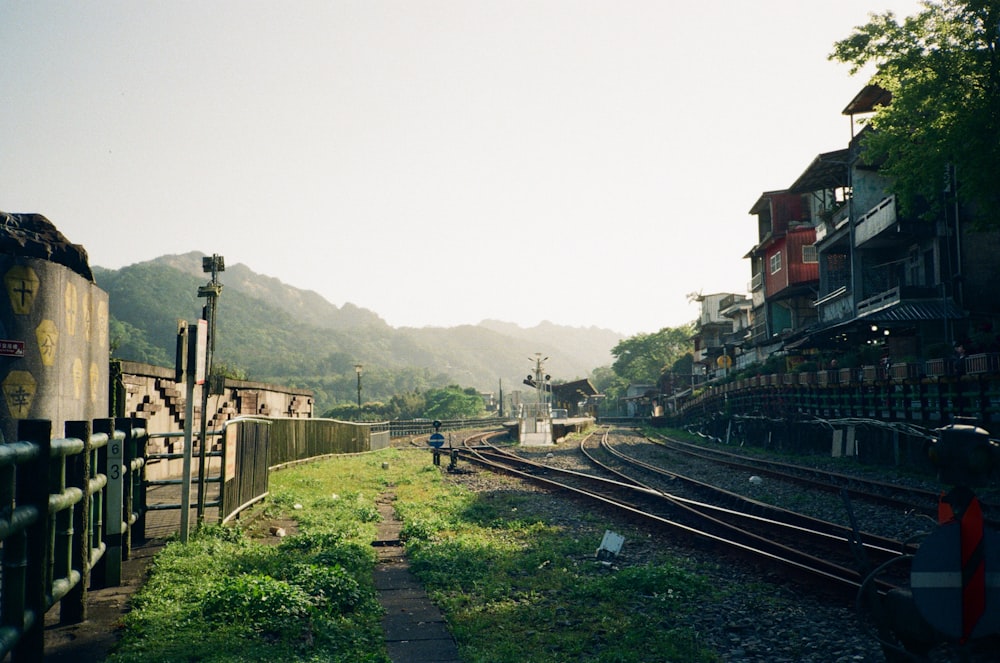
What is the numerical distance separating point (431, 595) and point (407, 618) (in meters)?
0.72

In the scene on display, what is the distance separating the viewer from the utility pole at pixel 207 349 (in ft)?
28.2

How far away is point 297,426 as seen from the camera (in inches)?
802

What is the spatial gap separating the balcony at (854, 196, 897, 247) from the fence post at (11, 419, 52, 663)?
2901 cm

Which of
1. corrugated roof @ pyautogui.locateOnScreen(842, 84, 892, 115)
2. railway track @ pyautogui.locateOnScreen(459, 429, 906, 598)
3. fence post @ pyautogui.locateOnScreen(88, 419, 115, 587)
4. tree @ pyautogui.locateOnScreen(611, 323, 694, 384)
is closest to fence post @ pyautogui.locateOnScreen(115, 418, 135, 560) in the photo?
fence post @ pyautogui.locateOnScreen(88, 419, 115, 587)

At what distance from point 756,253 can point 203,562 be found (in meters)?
47.3

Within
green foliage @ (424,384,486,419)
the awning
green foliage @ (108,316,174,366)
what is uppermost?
green foliage @ (108,316,174,366)

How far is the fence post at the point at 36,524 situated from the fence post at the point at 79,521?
35.5 inches

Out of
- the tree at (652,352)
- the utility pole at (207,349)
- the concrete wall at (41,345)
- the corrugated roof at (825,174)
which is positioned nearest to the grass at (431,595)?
the utility pole at (207,349)

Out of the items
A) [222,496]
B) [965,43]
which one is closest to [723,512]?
[222,496]

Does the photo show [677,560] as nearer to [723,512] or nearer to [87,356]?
[723,512]

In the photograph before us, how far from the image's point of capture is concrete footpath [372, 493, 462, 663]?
5.54 meters

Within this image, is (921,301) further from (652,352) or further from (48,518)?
(652,352)

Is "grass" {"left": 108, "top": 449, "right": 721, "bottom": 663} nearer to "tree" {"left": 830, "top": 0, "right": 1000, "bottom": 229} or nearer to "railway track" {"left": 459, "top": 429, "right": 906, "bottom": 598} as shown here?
"railway track" {"left": 459, "top": 429, "right": 906, "bottom": 598}

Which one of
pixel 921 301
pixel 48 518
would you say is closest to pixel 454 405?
pixel 921 301
